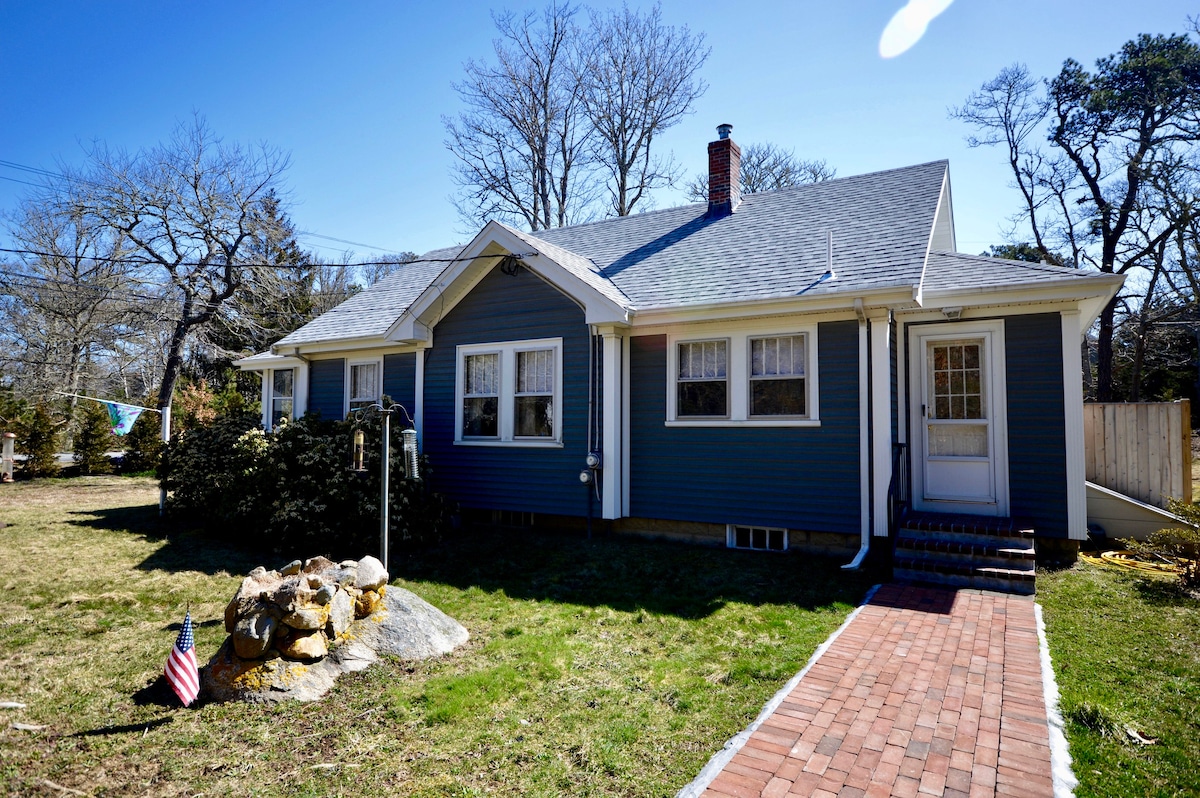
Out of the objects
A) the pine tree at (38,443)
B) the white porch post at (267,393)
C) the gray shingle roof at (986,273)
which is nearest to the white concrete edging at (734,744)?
the gray shingle roof at (986,273)

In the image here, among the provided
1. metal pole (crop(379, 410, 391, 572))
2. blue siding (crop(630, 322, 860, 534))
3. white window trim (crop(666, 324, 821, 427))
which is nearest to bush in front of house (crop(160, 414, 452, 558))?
metal pole (crop(379, 410, 391, 572))

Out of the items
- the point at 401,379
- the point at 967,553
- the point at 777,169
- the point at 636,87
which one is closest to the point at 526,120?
the point at 636,87

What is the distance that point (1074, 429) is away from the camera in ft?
24.3

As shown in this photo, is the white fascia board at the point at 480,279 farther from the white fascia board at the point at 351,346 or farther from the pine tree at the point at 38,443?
the pine tree at the point at 38,443

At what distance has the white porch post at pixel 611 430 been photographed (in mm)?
8977

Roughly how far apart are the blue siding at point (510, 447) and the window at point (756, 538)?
83.0 inches

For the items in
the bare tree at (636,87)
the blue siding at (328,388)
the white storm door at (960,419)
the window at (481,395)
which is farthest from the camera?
the bare tree at (636,87)

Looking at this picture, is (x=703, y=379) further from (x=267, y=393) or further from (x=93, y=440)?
(x=93, y=440)

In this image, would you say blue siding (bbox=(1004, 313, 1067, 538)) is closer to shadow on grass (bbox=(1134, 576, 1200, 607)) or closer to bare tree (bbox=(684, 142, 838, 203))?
shadow on grass (bbox=(1134, 576, 1200, 607))

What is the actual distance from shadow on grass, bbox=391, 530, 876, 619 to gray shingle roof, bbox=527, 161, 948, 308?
3265 mm

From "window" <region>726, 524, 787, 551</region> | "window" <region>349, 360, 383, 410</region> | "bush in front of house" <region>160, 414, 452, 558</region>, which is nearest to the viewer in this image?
"window" <region>726, 524, 787, 551</region>

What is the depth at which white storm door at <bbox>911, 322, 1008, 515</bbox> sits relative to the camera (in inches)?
310

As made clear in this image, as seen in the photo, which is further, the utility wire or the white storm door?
the utility wire

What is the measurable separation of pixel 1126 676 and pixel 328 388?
12.2 m
